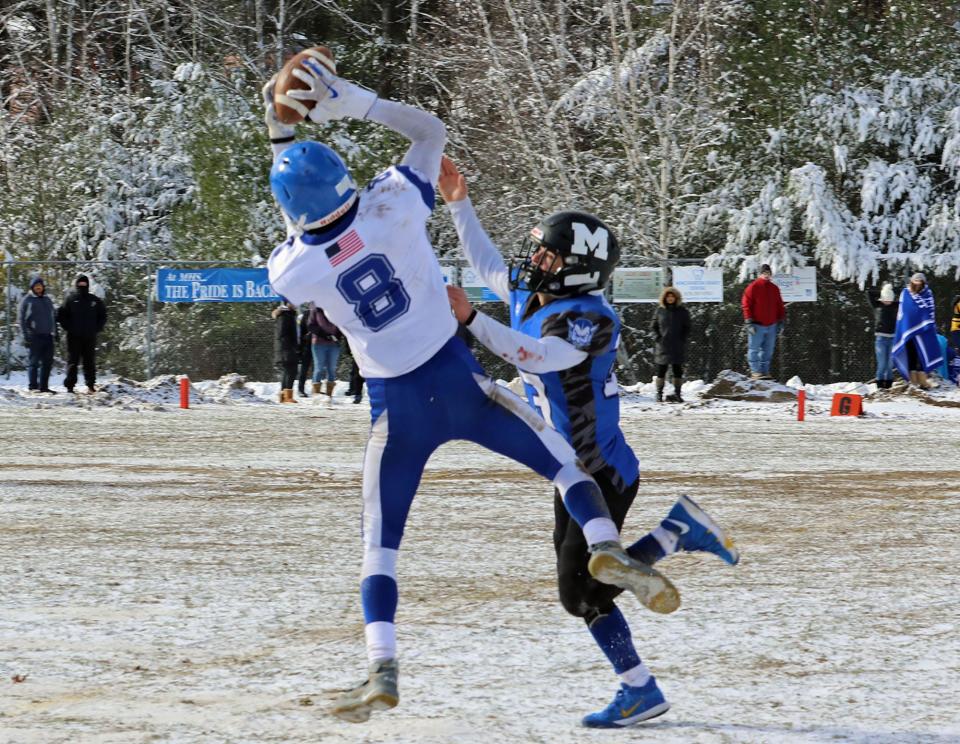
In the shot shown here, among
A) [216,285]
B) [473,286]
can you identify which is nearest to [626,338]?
[473,286]

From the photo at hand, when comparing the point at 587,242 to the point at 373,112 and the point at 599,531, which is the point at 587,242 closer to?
the point at 373,112

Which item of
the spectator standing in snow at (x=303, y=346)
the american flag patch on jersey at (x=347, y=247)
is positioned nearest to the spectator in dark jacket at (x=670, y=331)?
the spectator standing in snow at (x=303, y=346)

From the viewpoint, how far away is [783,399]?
2220 cm

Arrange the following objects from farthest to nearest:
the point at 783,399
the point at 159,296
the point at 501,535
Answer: the point at 159,296 → the point at 783,399 → the point at 501,535

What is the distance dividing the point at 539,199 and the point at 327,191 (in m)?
25.3

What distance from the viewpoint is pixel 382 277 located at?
4.97 metres

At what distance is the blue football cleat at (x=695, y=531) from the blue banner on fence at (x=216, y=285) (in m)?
20.6

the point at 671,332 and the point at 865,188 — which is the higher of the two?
the point at 865,188

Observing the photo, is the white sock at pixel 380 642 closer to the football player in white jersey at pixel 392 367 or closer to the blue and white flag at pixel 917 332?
the football player in white jersey at pixel 392 367

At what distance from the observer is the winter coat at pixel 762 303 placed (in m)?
22.5

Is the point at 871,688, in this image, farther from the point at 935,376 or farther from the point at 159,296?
the point at 159,296

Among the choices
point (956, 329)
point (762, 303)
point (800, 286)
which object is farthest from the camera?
point (800, 286)

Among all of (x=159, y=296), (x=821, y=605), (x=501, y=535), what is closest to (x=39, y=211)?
(x=159, y=296)

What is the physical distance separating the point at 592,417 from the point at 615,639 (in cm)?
82
